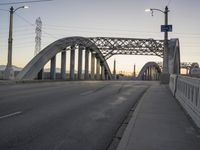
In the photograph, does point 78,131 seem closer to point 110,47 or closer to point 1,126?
point 1,126

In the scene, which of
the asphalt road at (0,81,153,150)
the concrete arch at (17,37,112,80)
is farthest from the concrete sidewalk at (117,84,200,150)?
the concrete arch at (17,37,112,80)

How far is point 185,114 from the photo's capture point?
9633 millimetres

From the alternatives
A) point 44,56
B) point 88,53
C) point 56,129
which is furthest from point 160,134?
point 88,53

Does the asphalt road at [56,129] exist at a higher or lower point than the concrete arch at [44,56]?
lower

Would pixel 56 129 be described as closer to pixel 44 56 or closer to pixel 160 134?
pixel 160 134

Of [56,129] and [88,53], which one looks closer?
[56,129]

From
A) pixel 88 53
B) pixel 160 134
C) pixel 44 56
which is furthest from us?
pixel 88 53

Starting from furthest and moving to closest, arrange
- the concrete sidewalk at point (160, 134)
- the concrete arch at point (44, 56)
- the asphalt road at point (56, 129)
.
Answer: the concrete arch at point (44, 56) → the asphalt road at point (56, 129) → the concrete sidewalk at point (160, 134)

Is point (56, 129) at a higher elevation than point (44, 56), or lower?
lower

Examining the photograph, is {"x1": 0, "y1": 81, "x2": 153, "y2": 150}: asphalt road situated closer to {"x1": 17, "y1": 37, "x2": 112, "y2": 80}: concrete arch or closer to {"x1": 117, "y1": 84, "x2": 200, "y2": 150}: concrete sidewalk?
{"x1": 117, "y1": 84, "x2": 200, "y2": 150}: concrete sidewalk

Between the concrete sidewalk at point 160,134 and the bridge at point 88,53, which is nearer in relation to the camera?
the concrete sidewalk at point 160,134

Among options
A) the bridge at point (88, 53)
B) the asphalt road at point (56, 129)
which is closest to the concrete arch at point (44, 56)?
the bridge at point (88, 53)

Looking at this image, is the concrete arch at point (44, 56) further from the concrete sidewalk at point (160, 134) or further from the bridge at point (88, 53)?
the concrete sidewalk at point (160, 134)

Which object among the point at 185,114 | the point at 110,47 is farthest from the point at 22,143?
the point at 110,47
